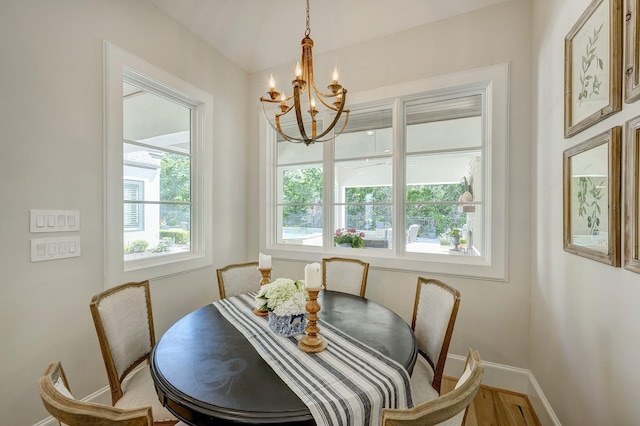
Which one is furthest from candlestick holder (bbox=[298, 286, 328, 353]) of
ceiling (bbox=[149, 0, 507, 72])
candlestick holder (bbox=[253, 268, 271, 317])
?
ceiling (bbox=[149, 0, 507, 72])

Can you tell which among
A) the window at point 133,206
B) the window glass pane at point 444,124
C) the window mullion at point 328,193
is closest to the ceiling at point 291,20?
the window glass pane at point 444,124

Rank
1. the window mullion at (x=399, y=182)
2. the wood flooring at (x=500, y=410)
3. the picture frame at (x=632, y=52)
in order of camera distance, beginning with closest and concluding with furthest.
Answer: the picture frame at (x=632, y=52) → the wood flooring at (x=500, y=410) → the window mullion at (x=399, y=182)

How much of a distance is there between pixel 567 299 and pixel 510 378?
98 centimetres

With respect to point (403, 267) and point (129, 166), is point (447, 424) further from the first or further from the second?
point (129, 166)

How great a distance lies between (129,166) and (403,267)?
2370mm

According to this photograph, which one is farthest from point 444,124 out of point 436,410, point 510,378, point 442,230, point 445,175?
point 436,410

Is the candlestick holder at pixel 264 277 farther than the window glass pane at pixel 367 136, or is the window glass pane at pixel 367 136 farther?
the window glass pane at pixel 367 136

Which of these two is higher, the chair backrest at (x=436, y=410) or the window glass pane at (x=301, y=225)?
the window glass pane at (x=301, y=225)

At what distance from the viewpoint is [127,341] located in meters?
1.55

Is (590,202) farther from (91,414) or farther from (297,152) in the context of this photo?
(297,152)

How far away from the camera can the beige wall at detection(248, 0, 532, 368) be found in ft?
7.04

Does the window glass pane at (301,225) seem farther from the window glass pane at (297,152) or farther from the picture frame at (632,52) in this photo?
the picture frame at (632,52)

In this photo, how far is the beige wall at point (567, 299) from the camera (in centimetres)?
113

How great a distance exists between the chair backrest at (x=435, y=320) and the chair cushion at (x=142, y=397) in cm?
135
